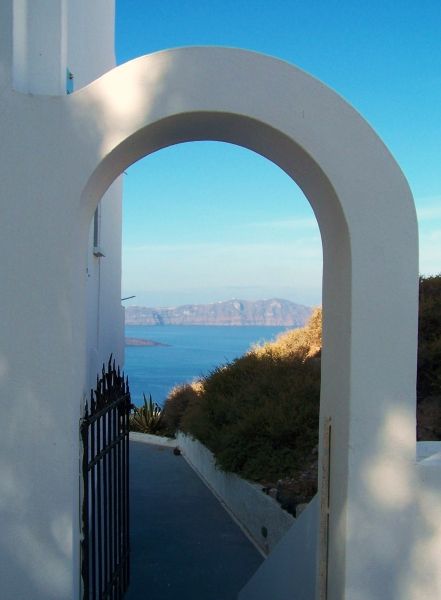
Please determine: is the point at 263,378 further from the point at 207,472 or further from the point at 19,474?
the point at 19,474

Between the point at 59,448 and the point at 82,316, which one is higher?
the point at 82,316

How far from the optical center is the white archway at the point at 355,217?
3512mm

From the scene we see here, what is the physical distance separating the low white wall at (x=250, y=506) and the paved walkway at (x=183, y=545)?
0.42ft

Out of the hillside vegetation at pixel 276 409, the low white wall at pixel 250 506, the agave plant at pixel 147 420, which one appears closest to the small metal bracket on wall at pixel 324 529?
the low white wall at pixel 250 506

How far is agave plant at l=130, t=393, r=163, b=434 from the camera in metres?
16.4

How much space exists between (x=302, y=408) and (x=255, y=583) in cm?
373

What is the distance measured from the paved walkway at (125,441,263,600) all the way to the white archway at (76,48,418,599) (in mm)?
3360

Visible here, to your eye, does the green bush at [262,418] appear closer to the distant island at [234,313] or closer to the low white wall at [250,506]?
the low white wall at [250,506]

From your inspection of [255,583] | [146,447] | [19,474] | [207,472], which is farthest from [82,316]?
[146,447]

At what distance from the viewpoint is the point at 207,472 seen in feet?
35.2

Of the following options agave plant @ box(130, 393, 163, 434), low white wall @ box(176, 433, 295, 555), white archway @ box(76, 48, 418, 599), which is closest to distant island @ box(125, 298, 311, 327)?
agave plant @ box(130, 393, 163, 434)

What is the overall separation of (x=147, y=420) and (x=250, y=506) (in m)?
8.61

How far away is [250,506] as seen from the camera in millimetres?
8125

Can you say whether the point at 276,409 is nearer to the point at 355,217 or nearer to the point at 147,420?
the point at 355,217
